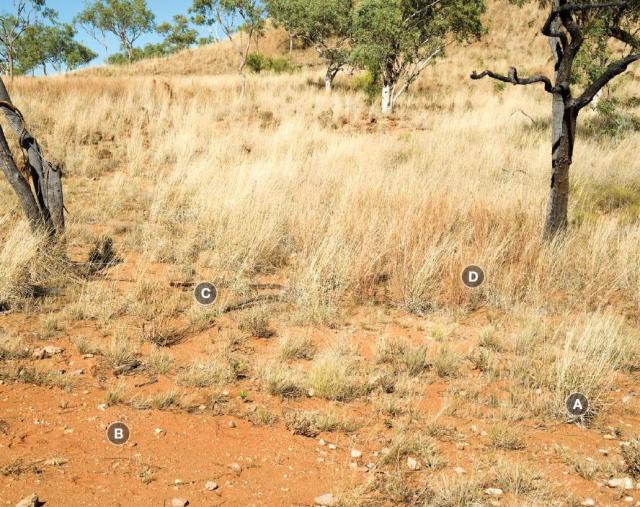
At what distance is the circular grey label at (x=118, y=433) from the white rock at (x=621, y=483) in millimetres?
2911

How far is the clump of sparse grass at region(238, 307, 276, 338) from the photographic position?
456 centimetres

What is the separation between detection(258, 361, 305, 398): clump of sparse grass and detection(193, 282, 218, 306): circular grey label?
4.62ft

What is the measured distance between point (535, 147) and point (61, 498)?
1091cm

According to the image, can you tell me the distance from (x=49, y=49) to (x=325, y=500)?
5291 centimetres

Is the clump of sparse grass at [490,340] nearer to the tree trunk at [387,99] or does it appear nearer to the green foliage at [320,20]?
the tree trunk at [387,99]

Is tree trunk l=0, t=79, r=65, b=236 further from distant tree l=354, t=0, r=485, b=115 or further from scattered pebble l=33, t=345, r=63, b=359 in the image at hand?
distant tree l=354, t=0, r=485, b=115

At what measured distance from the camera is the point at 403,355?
14.1 ft

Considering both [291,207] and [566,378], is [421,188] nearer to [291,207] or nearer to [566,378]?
[291,207]

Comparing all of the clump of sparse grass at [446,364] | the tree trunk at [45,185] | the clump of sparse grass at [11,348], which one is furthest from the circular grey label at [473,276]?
the tree trunk at [45,185]

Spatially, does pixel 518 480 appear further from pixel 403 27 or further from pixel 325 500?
pixel 403 27

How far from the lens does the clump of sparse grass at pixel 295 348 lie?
13.9ft

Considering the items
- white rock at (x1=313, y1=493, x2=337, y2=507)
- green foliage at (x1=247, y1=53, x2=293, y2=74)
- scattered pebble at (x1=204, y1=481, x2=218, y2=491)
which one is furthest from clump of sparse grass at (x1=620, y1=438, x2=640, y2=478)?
green foliage at (x1=247, y1=53, x2=293, y2=74)

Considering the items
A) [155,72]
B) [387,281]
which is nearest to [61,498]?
[387,281]

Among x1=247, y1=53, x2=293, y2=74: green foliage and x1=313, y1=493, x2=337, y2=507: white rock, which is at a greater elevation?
x1=247, y1=53, x2=293, y2=74: green foliage
